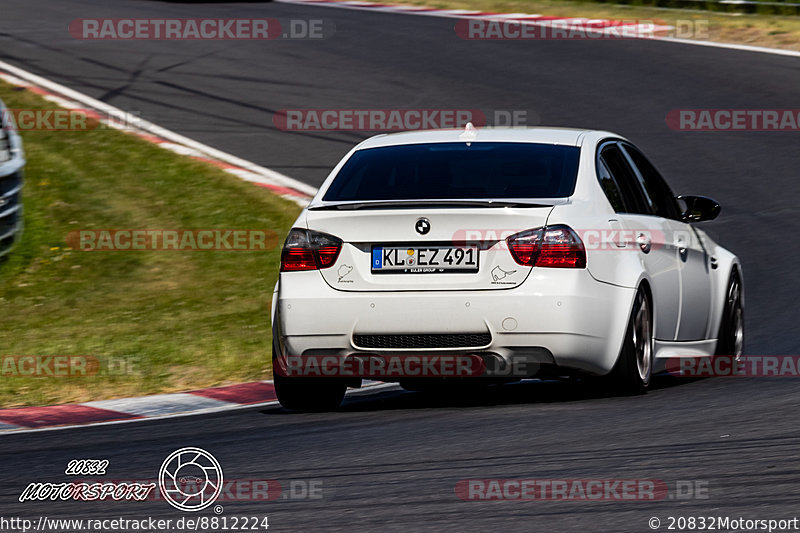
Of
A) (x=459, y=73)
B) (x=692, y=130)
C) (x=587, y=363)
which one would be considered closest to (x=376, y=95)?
(x=459, y=73)

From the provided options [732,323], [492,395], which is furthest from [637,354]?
[732,323]

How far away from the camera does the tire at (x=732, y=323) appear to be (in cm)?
963

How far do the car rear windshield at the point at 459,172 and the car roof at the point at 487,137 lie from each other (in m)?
0.07

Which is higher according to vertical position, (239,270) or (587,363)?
(587,363)

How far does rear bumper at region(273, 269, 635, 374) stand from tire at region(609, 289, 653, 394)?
0.12 m

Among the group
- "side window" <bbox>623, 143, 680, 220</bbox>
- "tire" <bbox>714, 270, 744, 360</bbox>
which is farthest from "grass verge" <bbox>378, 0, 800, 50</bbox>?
"side window" <bbox>623, 143, 680, 220</bbox>

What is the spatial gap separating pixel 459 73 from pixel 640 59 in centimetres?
270

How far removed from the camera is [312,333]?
7.79m

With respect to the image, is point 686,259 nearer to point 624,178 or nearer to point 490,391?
point 624,178

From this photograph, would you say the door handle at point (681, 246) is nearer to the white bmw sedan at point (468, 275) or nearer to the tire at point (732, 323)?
the white bmw sedan at point (468, 275)

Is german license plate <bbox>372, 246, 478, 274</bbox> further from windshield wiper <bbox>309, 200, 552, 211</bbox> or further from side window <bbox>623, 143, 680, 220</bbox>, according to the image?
side window <bbox>623, 143, 680, 220</bbox>

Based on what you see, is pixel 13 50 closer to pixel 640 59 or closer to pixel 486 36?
pixel 486 36

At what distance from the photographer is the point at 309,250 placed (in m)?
7.84

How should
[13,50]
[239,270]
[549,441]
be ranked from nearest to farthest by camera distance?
[549,441], [239,270], [13,50]
